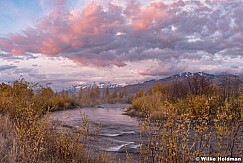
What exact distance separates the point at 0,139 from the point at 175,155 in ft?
18.2

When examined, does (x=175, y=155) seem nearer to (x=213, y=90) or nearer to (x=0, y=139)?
(x=0, y=139)

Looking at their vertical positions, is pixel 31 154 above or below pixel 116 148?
above

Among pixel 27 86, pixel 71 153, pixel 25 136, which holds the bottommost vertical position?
pixel 71 153

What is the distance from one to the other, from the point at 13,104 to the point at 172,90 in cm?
2081

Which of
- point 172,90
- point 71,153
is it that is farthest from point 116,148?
point 172,90

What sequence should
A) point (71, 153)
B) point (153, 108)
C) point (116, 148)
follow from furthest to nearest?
point (153, 108) → point (116, 148) → point (71, 153)

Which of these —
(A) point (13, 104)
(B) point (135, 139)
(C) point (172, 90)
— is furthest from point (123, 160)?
(C) point (172, 90)

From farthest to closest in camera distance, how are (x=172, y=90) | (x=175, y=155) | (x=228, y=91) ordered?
(x=172, y=90) → (x=228, y=91) → (x=175, y=155)

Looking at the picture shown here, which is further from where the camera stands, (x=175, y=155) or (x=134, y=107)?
(x=134, y=107)

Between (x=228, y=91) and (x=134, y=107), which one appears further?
(x=134, y=107)

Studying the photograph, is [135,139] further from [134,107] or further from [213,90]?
[134,107]

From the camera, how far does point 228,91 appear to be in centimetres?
2511

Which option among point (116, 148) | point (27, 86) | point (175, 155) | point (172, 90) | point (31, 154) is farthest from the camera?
point (172, 90)

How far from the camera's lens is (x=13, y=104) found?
1422 centimetres
